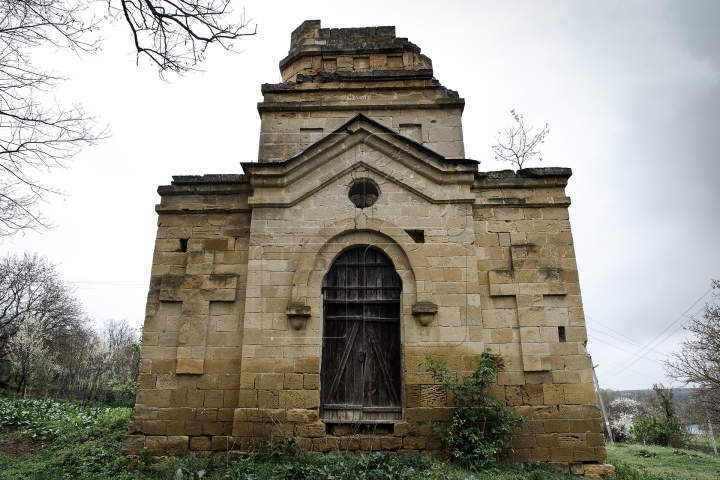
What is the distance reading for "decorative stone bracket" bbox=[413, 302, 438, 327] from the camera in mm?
7727

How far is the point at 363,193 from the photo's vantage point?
345 inches

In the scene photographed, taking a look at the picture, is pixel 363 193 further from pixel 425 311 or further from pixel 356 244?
pixel 425 311

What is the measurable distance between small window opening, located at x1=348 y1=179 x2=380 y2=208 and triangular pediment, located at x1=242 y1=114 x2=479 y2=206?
282 millimetres

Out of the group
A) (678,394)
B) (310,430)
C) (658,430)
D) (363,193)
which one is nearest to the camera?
(310,430)

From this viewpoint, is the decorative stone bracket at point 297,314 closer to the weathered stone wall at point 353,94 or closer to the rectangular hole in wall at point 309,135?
the weathered stone wall at point 353,94

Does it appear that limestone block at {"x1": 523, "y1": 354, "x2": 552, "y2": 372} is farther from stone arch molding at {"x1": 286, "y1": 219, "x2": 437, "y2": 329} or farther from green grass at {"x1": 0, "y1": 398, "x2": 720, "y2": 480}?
stone arch molding at {"x1": 286, "y1": 219, "x2": 437, "y2": 329}

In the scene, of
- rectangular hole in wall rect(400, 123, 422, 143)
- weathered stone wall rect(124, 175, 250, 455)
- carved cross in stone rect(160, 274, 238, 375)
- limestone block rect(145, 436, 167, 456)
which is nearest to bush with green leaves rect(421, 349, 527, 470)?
weathered stone wall rect(124, 175, 250, 455)

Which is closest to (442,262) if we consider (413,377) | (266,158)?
(413,377)

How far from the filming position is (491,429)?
23.6 ft

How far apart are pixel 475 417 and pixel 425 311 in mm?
1787

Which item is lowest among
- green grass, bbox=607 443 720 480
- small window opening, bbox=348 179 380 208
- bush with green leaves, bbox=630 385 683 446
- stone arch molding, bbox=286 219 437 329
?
green grass, bbox=607 443 720 480

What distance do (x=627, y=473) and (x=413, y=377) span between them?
4000 millimetres

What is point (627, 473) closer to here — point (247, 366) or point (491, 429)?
point (491, 429)

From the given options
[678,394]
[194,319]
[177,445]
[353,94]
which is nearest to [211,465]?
[177,445]
